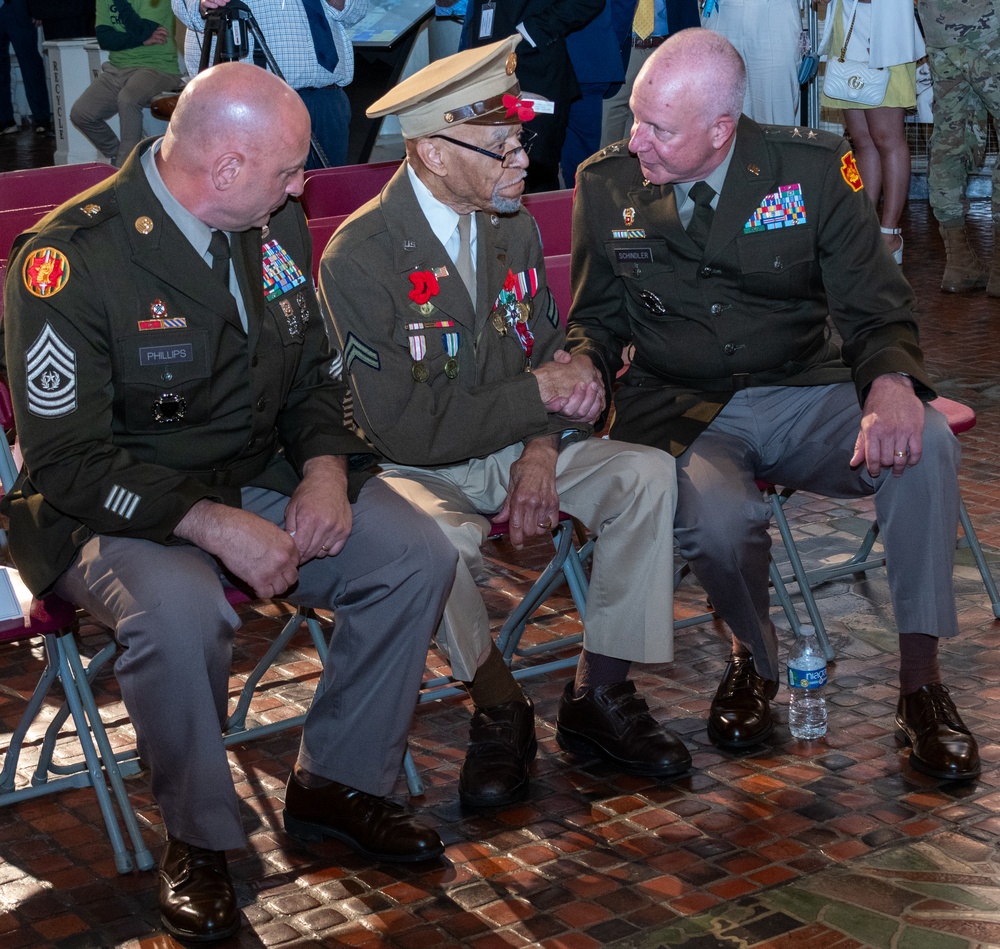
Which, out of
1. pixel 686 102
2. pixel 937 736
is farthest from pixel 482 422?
pixel 937 736

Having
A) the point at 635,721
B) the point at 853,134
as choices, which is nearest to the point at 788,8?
the point at 853,134

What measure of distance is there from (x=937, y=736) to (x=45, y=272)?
2325mm

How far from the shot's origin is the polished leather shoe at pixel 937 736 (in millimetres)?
3646

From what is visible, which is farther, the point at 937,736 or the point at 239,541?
the point at 937,736

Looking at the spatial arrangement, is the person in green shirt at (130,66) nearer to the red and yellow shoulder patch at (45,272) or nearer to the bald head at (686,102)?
the bald head at (686,102)

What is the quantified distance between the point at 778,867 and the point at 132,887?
4.66ft

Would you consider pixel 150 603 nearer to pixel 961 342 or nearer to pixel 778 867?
pixel 778 867

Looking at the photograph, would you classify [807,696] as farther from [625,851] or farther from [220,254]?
[220,254]

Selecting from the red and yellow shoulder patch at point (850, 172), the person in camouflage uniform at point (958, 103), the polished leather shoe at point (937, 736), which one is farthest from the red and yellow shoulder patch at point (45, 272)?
the person in camouflage uniform at point (958, 103)

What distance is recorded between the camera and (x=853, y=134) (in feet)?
27.9

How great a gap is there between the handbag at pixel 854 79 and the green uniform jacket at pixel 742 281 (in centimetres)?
421

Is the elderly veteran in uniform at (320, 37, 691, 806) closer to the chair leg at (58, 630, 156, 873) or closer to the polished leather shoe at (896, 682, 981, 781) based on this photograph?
the polished leather shoe at (896, 682, 981, 781)

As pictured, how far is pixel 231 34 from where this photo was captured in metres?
6.13

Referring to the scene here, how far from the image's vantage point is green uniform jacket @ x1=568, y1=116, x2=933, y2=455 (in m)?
4.01
